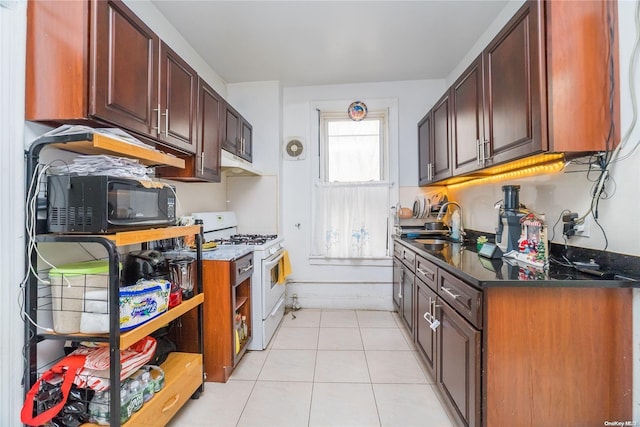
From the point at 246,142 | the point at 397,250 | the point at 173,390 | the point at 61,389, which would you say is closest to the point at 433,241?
the point at 397,250

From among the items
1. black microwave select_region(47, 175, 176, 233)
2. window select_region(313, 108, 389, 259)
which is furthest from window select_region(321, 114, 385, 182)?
black microwave select_region(47, 175, 176, 233)

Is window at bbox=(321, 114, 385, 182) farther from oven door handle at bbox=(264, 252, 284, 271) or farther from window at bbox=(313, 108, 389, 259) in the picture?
oven door handle at bbox=(264, 252, 284, 271)

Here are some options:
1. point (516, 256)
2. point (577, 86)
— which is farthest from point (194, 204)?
point (577, 86)

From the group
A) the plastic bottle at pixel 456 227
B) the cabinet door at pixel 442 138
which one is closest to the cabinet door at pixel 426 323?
the plastic bottle at pixel 456 227

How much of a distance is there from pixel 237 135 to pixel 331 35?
1270mm

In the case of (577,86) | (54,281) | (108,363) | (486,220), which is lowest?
(108,363)

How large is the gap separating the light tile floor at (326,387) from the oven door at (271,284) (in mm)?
333

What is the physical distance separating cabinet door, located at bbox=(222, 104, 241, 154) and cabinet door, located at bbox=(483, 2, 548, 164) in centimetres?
206

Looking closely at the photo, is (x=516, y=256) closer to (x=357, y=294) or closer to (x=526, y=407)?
(x=526, y=407)

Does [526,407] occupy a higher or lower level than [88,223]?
lower

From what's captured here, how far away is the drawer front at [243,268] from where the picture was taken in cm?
192

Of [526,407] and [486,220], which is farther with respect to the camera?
[486,220]

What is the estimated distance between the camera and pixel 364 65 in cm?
284

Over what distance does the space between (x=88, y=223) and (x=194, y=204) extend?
1.43 meters
